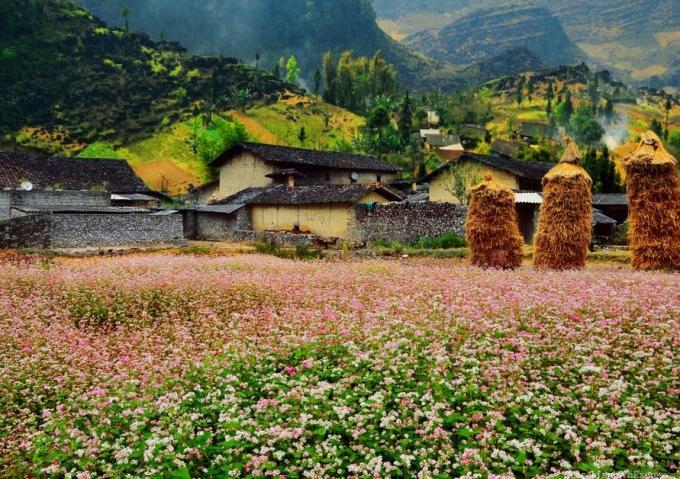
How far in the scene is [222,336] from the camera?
9.48 metres

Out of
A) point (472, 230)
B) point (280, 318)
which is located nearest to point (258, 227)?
point (472, 230)

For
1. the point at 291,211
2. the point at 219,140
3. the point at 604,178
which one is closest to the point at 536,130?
the point at 604,178

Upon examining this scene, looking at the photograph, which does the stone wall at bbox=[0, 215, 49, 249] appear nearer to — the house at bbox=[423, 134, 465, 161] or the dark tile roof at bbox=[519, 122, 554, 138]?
the house at bbox=[423, 134, 465, 161]

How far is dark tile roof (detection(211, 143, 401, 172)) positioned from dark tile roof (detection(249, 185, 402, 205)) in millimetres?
7268

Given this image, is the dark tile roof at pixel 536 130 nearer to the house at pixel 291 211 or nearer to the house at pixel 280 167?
the house at pixel 280 167

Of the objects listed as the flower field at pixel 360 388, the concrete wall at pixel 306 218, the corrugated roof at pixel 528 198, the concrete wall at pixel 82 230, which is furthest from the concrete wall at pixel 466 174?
the flower field at pixel 360 388

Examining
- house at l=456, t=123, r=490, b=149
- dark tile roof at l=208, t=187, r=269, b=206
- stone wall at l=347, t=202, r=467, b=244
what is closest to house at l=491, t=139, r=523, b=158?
house at l=456, t=123, r=490, b=149

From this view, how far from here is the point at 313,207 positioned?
124 ft

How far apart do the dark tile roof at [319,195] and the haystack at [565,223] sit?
16.1 metres

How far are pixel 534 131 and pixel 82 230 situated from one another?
107m

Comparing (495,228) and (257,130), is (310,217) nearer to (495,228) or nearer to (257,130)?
(495,228)

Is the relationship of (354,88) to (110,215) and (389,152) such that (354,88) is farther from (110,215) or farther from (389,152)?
(110,215)

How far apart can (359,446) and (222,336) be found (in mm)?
4338

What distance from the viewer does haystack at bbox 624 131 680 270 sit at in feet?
63.5
